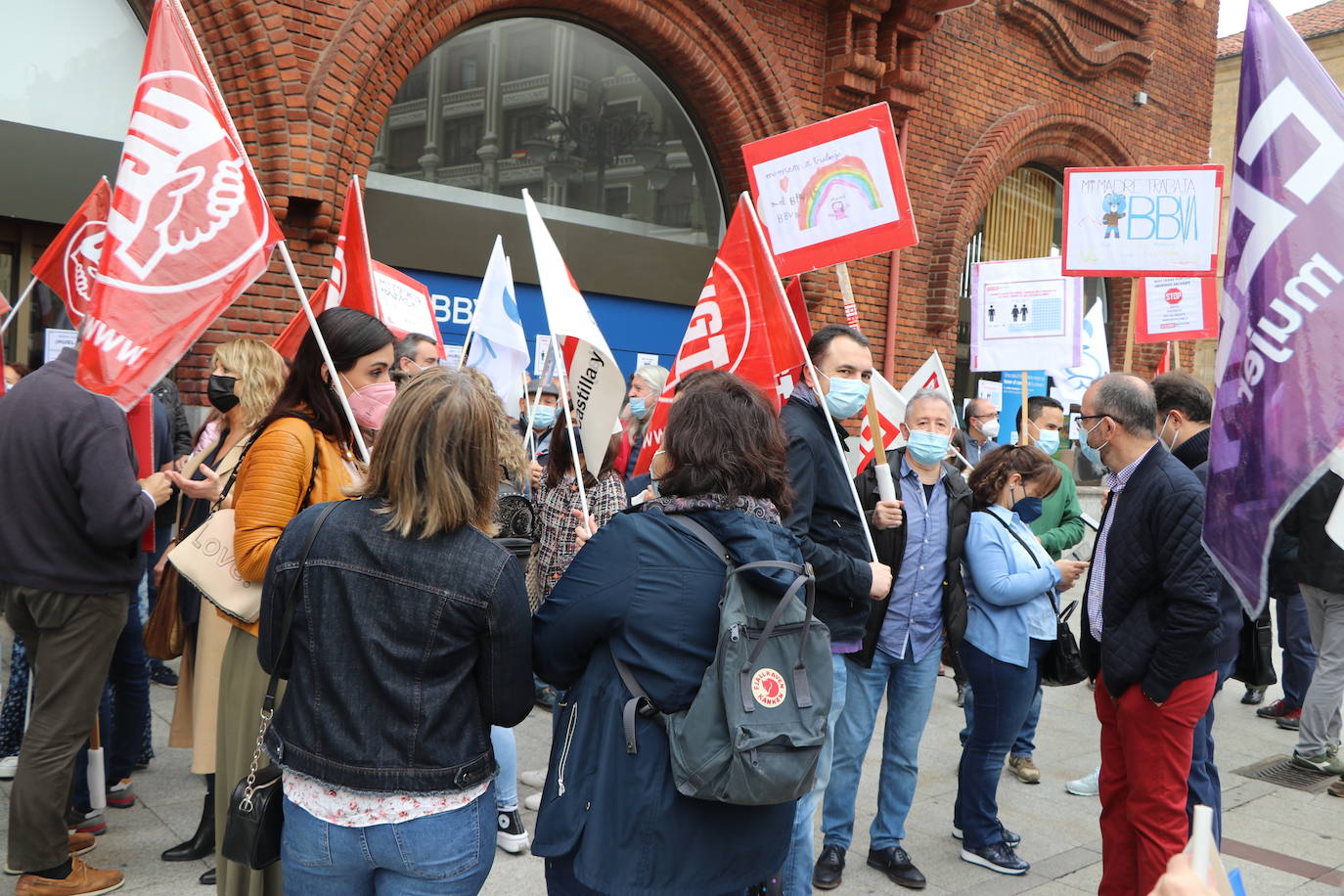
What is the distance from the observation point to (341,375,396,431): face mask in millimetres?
3236

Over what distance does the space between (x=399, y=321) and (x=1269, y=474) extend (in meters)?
4.63

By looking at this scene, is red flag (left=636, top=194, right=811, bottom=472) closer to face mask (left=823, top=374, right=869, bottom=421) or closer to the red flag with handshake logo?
face mask (left=823, top=374, right=869, bottom=421)

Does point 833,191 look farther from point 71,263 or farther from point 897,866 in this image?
point 71,263

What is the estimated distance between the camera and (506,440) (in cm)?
405

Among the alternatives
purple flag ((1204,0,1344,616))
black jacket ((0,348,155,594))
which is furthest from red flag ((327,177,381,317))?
purple flag ((1204,0,1344,616))

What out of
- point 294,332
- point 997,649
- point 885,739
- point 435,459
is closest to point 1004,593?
point 997,649

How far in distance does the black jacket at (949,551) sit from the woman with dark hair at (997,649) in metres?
0.09

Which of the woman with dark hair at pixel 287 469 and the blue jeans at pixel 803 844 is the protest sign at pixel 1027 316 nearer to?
the blue jeans at pixel 803 844

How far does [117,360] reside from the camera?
304 cm

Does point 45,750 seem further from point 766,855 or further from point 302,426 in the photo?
point 766,855

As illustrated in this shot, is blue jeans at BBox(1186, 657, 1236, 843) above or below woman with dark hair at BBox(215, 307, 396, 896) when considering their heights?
below

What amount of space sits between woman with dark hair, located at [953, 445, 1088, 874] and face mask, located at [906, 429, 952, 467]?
0.34 m

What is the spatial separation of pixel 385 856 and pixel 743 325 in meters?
2.85

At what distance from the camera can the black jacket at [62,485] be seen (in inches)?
147
